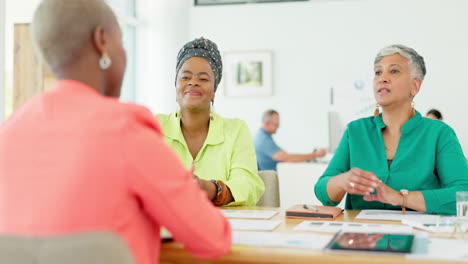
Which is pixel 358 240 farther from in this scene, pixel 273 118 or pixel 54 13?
pixel 273 118

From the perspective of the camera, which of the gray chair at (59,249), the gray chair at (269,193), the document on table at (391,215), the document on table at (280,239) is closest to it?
the gray chair at (59,249)

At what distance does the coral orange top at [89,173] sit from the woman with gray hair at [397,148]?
3.64ft

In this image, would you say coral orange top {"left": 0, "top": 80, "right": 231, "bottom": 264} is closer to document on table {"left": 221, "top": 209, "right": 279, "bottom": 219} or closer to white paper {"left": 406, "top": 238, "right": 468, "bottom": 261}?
white paper {"left": 406, "top": 238, "right": 468, "bottom": 261}

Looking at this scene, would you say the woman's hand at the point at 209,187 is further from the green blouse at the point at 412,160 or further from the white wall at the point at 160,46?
the white wall at the point at 160,46

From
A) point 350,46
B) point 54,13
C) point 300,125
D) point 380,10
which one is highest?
point 380,10

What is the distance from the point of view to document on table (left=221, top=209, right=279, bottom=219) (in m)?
1.88

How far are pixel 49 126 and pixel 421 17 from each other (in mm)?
6291

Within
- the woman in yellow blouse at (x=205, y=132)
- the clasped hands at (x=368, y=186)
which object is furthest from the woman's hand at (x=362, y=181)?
the woman in yellow blouse at (x=205, y=132)

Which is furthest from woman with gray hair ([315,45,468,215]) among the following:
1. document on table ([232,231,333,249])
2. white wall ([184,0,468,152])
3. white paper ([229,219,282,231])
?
white wall ([184,0,468,152])

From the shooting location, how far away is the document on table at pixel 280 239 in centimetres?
137

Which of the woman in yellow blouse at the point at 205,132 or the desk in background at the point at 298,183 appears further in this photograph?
the desk in background at the point at 298,183

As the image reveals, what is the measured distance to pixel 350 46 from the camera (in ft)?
22.0

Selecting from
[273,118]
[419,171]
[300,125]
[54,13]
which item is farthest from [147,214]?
[300,125]

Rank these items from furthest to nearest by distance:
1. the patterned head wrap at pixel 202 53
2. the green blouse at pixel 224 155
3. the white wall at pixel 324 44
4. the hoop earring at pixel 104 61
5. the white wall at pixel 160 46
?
the white wall at pixel 160 46
the white wall at pixel 324 44
the patterned head wrap at pixel 202 53
the green blouse at pixel 224 155
the hoop earring at pixel 104 61
